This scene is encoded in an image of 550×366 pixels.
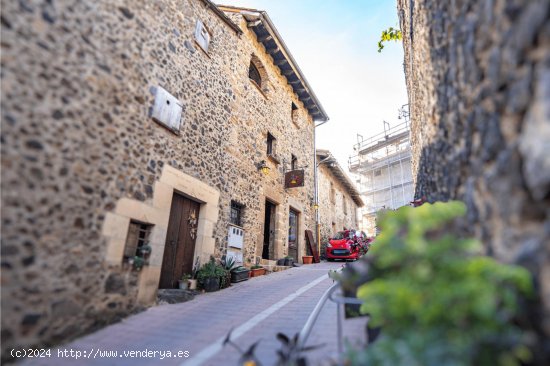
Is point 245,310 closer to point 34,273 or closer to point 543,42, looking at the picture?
point 34,273

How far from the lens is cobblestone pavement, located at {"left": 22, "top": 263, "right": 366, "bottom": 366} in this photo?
8.97 feet

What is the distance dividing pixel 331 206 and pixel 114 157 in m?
12.2

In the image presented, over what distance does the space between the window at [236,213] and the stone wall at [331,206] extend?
6.32m

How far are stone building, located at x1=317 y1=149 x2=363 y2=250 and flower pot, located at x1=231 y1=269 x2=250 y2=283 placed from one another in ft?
21.8

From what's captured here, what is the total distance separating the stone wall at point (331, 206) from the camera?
13.6 metres

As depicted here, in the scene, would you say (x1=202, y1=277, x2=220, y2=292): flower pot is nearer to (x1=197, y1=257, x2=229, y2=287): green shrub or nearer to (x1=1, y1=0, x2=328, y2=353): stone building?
(x1=197, y1=257, x2=229, y2=287): green shrub

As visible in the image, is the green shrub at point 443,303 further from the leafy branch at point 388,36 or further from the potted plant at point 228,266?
the leafy branch at point 388,36

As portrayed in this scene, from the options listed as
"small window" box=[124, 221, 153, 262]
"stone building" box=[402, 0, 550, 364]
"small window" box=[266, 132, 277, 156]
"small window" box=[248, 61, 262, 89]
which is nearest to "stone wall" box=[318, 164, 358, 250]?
"small window" box=[266, 132, 277, 156]

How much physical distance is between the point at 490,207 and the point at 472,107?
756 millimetres

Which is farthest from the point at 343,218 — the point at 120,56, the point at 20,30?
the point at 20,30

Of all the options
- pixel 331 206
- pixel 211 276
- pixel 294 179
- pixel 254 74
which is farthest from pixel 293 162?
pixel 211 276

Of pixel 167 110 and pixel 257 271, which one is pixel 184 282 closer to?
pixel 257 271

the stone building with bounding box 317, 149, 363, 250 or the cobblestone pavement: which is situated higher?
the stone building with bounding box 317, 149, 363, 250

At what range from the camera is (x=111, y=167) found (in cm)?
405
